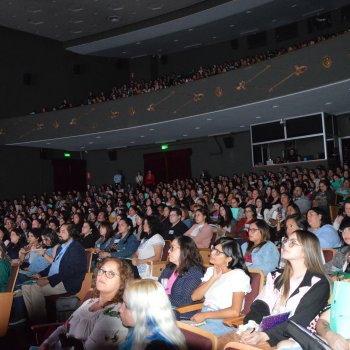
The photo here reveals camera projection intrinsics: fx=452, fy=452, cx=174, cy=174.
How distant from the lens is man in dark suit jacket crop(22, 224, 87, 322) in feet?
15.2

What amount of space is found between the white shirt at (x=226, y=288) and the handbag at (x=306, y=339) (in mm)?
1006

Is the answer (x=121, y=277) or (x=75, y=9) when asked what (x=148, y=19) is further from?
(x=121, y=277)

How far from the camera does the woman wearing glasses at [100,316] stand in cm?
261

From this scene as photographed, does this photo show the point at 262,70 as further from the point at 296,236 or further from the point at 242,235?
the point at 296,236

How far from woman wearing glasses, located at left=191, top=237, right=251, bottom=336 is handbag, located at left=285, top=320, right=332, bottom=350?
0.90 m

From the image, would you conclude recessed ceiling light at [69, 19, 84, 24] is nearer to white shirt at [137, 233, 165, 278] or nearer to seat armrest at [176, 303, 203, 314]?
white shirt at [137, 233, 165, 278]

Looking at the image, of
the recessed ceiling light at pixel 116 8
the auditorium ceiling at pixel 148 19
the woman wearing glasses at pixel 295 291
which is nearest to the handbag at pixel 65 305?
the woman wearing glasses at pixel 295 291

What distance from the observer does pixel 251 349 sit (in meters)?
2.28

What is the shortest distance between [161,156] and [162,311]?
17.4m

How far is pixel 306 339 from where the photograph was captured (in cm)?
211

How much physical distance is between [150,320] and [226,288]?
145 cm

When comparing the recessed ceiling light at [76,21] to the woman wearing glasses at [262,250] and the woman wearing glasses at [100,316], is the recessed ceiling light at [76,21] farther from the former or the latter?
the woman wearing glasses at [100,316]

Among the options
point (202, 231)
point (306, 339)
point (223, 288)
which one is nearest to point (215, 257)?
point (223, 288)

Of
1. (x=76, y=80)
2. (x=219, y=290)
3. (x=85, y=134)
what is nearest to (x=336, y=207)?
(x=219, y=290)
